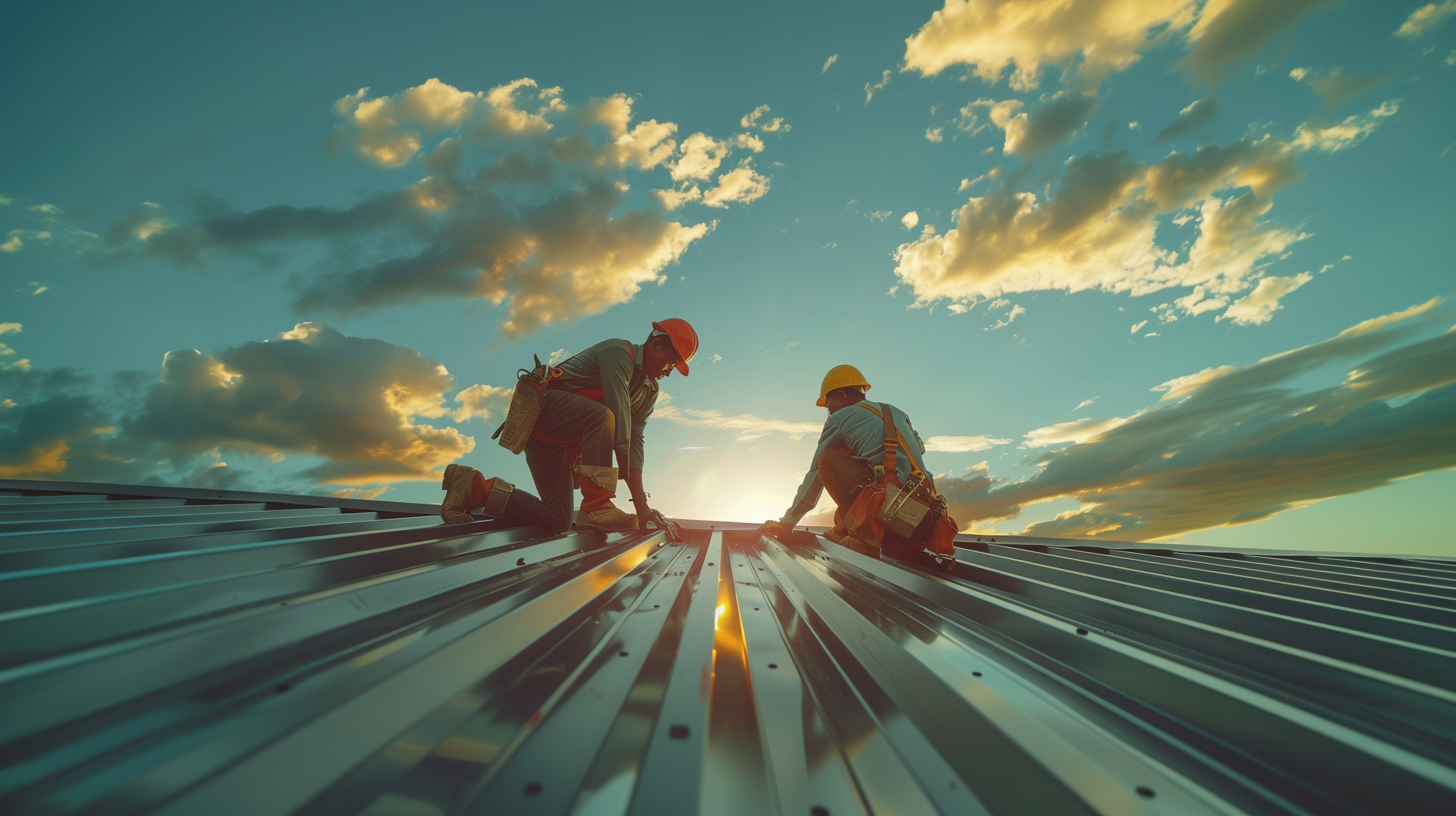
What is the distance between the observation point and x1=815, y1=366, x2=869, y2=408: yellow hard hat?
612cm

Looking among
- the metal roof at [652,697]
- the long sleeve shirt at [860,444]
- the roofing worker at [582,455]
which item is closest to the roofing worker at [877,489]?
the long sleeve shirt at [860,444]

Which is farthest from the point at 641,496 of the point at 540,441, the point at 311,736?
the point at 311,736

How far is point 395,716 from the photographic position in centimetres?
80

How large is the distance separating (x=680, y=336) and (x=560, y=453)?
158 cm

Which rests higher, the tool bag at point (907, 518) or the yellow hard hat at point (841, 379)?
the yellow hard hat at point (841, 379)

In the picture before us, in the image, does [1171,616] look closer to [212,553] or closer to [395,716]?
[395,716]

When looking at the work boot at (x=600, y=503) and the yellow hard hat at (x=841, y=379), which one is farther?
the yellow hard hat at (x=841, y=379)

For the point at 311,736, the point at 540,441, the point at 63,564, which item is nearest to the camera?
the point at 311,736

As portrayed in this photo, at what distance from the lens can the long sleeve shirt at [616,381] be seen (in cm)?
390

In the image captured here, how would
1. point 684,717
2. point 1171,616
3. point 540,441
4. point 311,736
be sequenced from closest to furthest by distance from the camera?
point 311,736, point 684,717, point 1171,616, point 540,441

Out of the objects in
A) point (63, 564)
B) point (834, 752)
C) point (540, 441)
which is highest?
point (540, 441)

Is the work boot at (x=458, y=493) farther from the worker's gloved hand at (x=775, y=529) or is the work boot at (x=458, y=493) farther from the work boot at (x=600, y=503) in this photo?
the worker's gloved hand at (x=775, y=529)

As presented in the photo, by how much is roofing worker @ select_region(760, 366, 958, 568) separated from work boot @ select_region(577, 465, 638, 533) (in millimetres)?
1793

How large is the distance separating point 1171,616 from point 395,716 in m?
2.19
